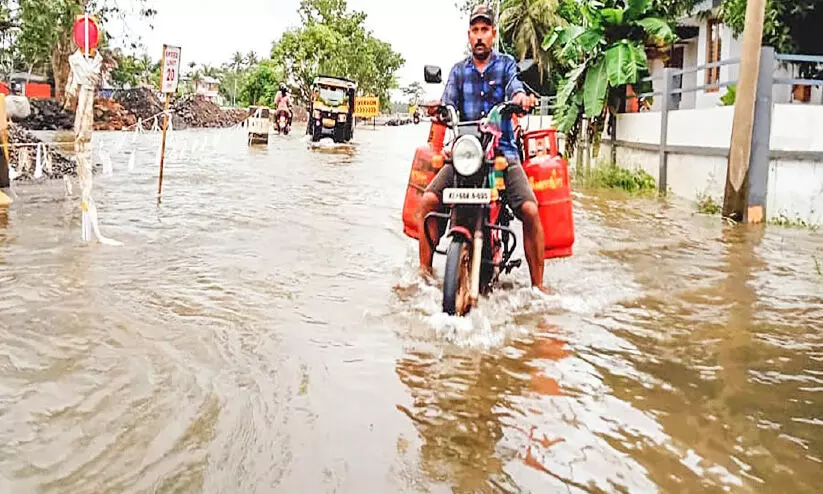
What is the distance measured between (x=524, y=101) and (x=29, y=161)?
38.3ft

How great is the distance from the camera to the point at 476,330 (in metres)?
5.00

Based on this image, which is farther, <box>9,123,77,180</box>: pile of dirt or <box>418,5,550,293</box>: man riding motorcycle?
<box>9,123,77,180</box>: pile of dirt

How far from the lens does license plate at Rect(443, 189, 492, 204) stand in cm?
483

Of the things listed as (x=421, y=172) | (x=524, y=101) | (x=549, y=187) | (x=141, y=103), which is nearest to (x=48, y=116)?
(x=141, y=103)

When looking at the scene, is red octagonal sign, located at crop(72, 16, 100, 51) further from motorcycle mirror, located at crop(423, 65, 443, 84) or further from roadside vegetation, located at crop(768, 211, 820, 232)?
roadside vegetation, located at crop(768, 211, 820, 232)

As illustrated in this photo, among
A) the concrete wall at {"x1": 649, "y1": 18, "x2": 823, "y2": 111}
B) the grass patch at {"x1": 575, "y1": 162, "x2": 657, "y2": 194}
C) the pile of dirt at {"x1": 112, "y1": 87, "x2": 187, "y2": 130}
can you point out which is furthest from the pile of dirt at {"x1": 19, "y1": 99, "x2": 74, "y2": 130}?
the grass patch at {"x1": 575, "y1": 162, "x2": 657, "y2": 194}

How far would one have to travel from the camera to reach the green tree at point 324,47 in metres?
54.8

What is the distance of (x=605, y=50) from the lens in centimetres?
1648

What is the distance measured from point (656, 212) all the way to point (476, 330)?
275 inches

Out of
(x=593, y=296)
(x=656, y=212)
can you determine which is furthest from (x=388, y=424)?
(x=656, y=212)

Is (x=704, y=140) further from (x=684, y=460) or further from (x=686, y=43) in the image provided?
(x=686, y=43)

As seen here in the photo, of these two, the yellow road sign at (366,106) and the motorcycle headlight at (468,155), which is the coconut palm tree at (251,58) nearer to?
the yellow road sign at (366,106)

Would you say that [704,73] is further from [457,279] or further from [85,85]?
[457,279]

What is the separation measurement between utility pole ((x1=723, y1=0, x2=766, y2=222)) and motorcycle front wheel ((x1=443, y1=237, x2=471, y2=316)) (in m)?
5.68
